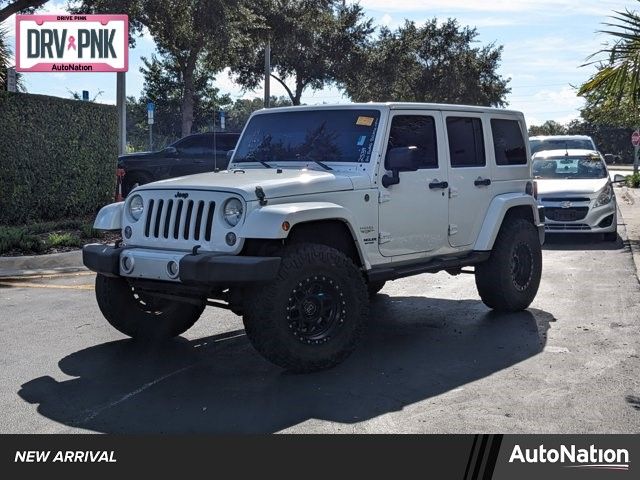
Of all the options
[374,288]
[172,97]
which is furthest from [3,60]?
[172,97]

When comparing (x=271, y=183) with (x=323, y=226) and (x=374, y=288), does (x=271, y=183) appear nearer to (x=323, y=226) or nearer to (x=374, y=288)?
(x=323, y=226)

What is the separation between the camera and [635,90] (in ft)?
32.1

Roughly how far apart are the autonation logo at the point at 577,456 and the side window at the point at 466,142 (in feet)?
11.3

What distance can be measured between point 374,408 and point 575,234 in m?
10.5

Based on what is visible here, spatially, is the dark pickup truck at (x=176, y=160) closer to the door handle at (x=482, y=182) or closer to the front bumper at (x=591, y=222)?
the front bumper at (x=591, y=222)

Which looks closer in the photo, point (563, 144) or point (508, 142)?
point (508, 142)

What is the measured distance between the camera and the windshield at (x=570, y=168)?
1445 centimetres

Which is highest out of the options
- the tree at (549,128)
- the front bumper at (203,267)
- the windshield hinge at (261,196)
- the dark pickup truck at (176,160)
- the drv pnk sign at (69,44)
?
the tree at (549,128)

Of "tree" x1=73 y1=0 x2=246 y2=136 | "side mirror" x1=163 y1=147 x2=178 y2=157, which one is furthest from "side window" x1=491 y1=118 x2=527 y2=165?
"tree" x1=73 y1=0 x2=246 y2=136

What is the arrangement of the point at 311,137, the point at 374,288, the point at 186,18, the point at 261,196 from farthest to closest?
1. the point at 186,18
2. the point at 374,288
3. the point at 311,137
4. the point at 261,196

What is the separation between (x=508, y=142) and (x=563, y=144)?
881 centimetres

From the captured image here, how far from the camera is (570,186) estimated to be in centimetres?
1366

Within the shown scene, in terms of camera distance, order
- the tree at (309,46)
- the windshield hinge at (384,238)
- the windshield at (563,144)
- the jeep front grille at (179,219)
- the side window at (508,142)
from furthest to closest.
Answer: the tree at (309,46), the windshield at (563,144), the side window at (508,142), the windshield hinge at (384,238), the jeep front grille at (179,219)

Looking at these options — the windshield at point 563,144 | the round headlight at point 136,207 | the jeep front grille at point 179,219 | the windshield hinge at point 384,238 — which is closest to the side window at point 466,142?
the windshield hinge at point 384,238
